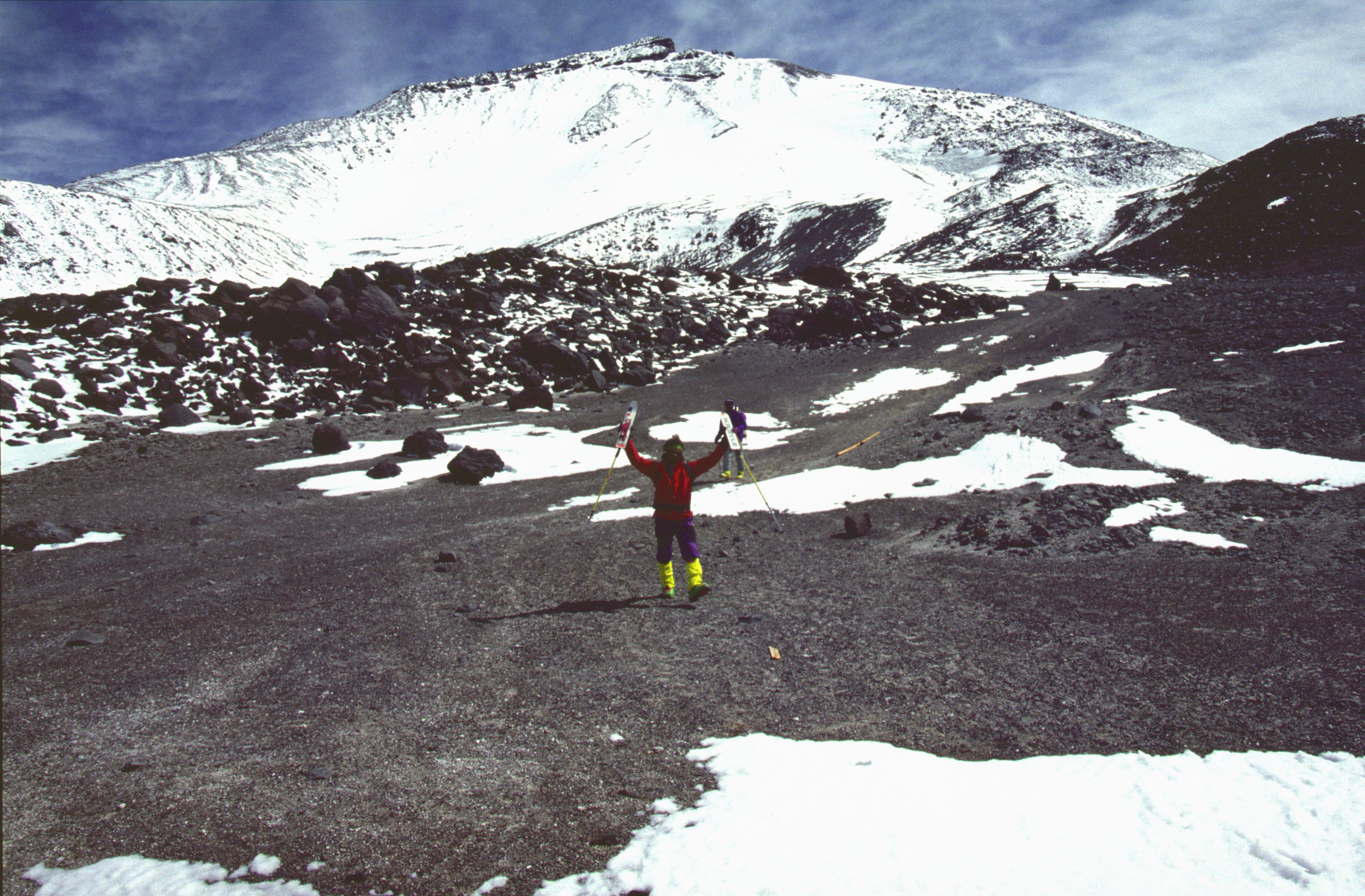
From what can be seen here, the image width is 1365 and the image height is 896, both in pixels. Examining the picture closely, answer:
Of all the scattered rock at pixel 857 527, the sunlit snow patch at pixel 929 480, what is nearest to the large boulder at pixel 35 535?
the sunlit snow patch at pixel 929 480

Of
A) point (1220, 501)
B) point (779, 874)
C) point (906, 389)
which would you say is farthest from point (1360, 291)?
point (779, 874)

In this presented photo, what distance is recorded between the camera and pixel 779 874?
12.5 ft

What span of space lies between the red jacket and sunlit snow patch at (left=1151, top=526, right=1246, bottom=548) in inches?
240

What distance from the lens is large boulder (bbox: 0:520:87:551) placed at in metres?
11.5

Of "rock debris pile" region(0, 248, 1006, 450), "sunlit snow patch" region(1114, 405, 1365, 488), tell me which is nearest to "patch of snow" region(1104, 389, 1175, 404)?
"sunlit snow patch" region(1114, 405, 1365, 488)

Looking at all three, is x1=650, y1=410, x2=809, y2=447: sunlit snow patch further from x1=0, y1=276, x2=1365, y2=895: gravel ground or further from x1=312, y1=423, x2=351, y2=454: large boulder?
x1=312, y1=423, x2=351, y2=454: large boulder

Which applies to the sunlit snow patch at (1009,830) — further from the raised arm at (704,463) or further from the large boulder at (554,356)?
the large boulder at (554,356)

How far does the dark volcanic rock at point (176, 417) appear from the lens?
21.4 meters

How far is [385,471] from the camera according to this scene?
16719 mm

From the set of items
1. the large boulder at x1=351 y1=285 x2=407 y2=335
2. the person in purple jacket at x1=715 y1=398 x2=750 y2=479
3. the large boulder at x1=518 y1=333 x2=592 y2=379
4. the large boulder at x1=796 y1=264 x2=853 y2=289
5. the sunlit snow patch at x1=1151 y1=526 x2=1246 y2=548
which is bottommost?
the sunlit snow patch at x1=1151 y1=526 x2=1246 y2=548

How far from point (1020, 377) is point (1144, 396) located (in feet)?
17.9

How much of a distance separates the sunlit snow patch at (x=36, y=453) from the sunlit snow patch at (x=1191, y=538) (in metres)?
23.3

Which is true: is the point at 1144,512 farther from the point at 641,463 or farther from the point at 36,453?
the point at 36,453

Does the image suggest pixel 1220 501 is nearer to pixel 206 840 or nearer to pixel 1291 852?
pixel 1291 852
